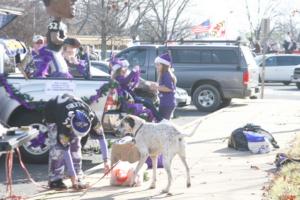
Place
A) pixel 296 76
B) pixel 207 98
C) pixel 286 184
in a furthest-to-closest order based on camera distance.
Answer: pixel 296 76
pixel 207 98
pixel 286 184

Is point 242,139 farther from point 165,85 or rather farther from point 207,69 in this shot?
point 207,69

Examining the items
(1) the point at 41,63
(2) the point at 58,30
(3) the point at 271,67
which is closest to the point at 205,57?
(1) the point at 41,63

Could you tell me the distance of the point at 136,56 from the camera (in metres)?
19.2

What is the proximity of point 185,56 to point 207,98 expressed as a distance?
1461 mm

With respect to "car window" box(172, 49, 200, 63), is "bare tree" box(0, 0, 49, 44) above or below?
above

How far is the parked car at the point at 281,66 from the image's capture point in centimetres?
3441

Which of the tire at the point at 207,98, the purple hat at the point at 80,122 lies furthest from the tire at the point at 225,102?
the purple hat at the point at 80,122

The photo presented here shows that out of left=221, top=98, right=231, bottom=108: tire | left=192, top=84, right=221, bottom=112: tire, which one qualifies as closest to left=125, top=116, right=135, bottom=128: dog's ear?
left=192, top=84, right=221, bottom=112: tire

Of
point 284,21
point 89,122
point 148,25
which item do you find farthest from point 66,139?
point 284,21

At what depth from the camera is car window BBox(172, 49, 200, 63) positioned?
1958cm

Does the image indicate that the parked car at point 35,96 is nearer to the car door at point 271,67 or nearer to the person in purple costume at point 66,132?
the person in purple costume at point 66,132

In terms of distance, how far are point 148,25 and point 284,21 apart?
3226cm

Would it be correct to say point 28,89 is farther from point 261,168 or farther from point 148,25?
point 148,25

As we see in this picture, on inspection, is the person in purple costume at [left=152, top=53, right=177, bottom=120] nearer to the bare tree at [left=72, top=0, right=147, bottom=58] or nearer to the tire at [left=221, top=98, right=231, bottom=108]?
the tire at [left=221, top=98, right=231, bottom=108]
